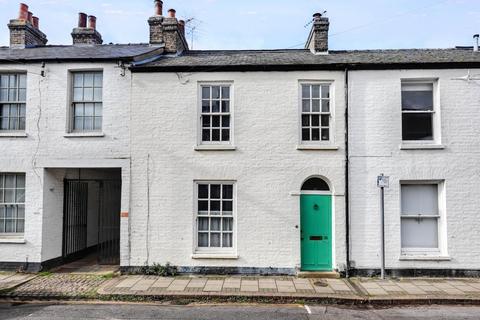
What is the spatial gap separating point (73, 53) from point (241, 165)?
21.5 feet

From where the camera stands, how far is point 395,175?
10.2m

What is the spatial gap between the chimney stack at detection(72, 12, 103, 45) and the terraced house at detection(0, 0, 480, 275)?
3.60 meters

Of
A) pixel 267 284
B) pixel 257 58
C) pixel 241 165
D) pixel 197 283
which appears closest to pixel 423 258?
pixel 267 284

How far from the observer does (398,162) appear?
10.2m

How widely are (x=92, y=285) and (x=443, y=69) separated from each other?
11.2 meters

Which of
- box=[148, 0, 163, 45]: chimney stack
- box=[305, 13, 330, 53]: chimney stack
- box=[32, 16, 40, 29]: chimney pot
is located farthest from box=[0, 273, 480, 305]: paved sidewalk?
box=[32, 16, 40, 29]: chimney pot

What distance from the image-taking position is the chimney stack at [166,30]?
12.3m

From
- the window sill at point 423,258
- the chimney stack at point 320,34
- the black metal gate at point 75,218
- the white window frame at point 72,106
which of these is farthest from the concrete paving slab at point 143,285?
the chimney stack at point 320,34

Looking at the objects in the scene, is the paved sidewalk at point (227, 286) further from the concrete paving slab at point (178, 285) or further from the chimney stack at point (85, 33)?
the chimney stack at point (85, 33)

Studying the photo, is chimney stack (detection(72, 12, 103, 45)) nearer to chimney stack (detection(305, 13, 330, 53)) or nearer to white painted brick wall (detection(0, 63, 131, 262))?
white painted brick wall (detection(0, 63, 131, 262))

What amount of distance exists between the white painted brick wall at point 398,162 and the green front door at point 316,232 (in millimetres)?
678

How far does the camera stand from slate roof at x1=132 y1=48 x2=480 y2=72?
1032 cm

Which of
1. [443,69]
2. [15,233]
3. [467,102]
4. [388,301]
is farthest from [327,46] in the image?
[15,233]

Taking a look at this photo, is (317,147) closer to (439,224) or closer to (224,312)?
(439,224)
